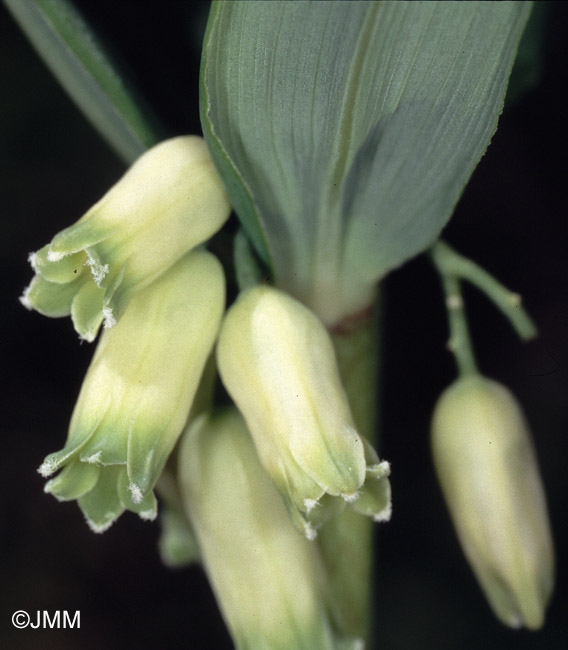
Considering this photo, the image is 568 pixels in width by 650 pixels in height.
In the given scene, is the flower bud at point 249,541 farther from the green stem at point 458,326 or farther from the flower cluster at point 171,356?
the green stem at point 458,326

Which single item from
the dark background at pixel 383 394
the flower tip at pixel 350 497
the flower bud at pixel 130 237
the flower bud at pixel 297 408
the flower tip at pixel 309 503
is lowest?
the dark background at pixel 383 394

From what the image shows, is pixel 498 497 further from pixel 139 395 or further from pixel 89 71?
pixel 89 71

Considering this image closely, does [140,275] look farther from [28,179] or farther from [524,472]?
[28,179]

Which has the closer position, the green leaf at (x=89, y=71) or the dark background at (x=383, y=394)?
the green leaf at (x=89, y=71)

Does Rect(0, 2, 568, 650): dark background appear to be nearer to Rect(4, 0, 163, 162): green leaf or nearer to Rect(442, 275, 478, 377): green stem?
Rect(442, 275, 478, 377): green stem

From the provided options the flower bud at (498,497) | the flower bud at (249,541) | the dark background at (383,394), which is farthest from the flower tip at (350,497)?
the dark background at (383,394)

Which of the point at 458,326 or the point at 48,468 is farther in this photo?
the point at 458,326

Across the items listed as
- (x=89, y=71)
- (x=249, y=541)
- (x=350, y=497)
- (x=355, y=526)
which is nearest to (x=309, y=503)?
(x=350, y=497)

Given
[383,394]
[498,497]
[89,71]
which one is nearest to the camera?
[89,71]
